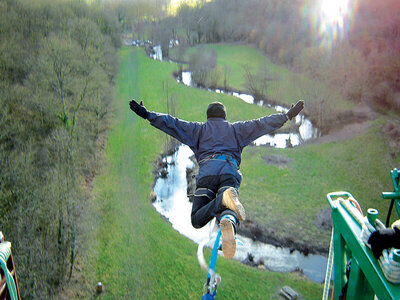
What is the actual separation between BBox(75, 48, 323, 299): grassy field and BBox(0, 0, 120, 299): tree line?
811 millimetres

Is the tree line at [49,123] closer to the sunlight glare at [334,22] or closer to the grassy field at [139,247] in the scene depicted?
the grassy field at [139,247]

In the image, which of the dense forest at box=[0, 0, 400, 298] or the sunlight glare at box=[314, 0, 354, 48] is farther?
the sunlight glare at box=[314, 0, 354, 48]

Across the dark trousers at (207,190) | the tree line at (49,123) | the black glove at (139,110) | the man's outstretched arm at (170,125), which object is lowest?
the tree line at (49,123)

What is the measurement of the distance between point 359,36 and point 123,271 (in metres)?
21.6

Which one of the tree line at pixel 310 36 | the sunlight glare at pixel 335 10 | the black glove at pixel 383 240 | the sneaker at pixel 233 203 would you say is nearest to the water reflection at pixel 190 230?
the sneaker at pixel 233 203

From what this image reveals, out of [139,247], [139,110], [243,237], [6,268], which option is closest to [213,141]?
[139,110]

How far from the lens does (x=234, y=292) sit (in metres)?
9.73

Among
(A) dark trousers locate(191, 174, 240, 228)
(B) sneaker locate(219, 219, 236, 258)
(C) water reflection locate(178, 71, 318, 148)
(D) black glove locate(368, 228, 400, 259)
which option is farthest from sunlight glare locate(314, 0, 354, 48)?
(D) black glove locate(368, 228, 400, 259)

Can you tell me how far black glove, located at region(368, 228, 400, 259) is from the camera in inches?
70.9

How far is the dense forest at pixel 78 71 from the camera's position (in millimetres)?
9367

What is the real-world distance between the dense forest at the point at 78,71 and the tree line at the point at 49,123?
0.04m

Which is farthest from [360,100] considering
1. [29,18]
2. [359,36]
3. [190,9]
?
[29,18]

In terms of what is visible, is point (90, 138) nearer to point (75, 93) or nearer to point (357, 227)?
point (75, 93)

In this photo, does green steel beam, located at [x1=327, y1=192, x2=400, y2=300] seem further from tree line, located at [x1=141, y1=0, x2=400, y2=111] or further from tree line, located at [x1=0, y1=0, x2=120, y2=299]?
tree line, located at [x1=141, y1=0, x2=400, y2=111]
